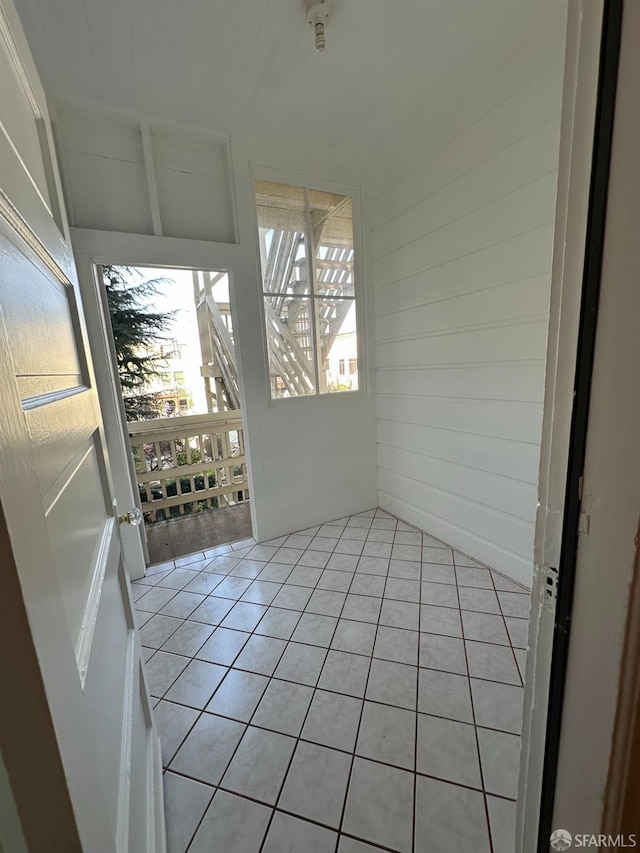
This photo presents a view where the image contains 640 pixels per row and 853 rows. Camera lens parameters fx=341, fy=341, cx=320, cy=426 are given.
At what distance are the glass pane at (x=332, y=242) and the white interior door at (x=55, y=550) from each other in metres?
1.98

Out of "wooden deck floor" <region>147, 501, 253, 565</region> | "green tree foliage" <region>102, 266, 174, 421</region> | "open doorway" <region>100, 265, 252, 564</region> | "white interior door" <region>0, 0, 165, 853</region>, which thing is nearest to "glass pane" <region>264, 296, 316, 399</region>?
"open doorway" <region>100, 265, 252, 564</region>

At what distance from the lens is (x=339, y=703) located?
1395mm

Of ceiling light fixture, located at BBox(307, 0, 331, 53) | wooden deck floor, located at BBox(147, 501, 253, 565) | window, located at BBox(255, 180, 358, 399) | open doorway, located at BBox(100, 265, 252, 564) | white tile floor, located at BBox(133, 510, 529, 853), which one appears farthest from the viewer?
open doorway, located at BBox(100, 265, 252, 564)

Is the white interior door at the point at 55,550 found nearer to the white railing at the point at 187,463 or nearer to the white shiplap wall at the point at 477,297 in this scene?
the white shiplap wall at the point at 477,297

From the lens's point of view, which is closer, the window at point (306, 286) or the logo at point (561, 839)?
the logo at point (561, 839)

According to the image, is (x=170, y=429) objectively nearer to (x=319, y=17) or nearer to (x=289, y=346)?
(x=289, y=346)

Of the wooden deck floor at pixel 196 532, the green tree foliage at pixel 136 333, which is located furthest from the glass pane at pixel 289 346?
the green tree foliage at pixel 136 333

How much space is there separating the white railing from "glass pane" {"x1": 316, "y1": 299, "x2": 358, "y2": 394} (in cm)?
120

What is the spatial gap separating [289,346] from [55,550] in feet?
7.67

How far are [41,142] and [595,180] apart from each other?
121 centimetres

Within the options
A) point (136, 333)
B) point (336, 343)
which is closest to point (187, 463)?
point (136, 333)

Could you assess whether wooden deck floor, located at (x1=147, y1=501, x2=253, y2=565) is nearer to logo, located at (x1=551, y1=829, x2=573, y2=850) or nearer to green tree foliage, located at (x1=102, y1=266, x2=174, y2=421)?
green tree foliage, located at (x1=102, y1=266, x2=174, y2=421)

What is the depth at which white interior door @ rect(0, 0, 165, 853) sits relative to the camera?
326mm

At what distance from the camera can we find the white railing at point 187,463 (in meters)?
3.14
